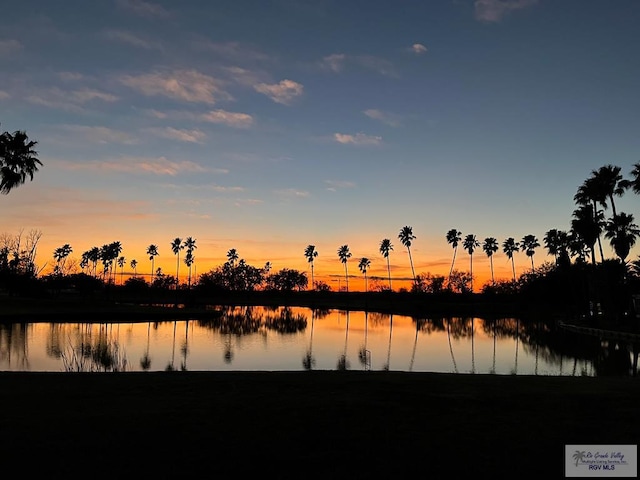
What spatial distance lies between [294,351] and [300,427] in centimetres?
2551

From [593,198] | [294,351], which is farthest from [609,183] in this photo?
[294,351]

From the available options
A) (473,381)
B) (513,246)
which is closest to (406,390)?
(473,381)

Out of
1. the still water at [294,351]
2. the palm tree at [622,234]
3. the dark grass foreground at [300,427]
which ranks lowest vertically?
the still water at [294,351]

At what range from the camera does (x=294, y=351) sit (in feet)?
110

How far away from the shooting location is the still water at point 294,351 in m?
26.3

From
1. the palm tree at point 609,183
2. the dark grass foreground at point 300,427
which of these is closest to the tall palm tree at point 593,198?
the palm tree at point 609,183

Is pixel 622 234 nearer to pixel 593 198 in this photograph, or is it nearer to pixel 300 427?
pixel 593 198

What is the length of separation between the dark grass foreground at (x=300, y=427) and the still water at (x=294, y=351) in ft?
40.4

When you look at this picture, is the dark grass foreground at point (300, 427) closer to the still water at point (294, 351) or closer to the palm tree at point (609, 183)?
the still water at point (294, 351)

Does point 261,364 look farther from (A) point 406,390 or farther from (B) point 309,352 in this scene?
(A) point 406,390

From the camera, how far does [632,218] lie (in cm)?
5922

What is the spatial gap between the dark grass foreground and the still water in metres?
12.3

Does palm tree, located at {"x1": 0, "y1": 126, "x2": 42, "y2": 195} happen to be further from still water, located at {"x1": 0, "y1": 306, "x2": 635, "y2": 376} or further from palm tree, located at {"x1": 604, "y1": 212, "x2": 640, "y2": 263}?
palm tree, located at {"x1": 604, "y1": 212, "x2": 640, "y2": 263}

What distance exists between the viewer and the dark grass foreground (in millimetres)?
6605
